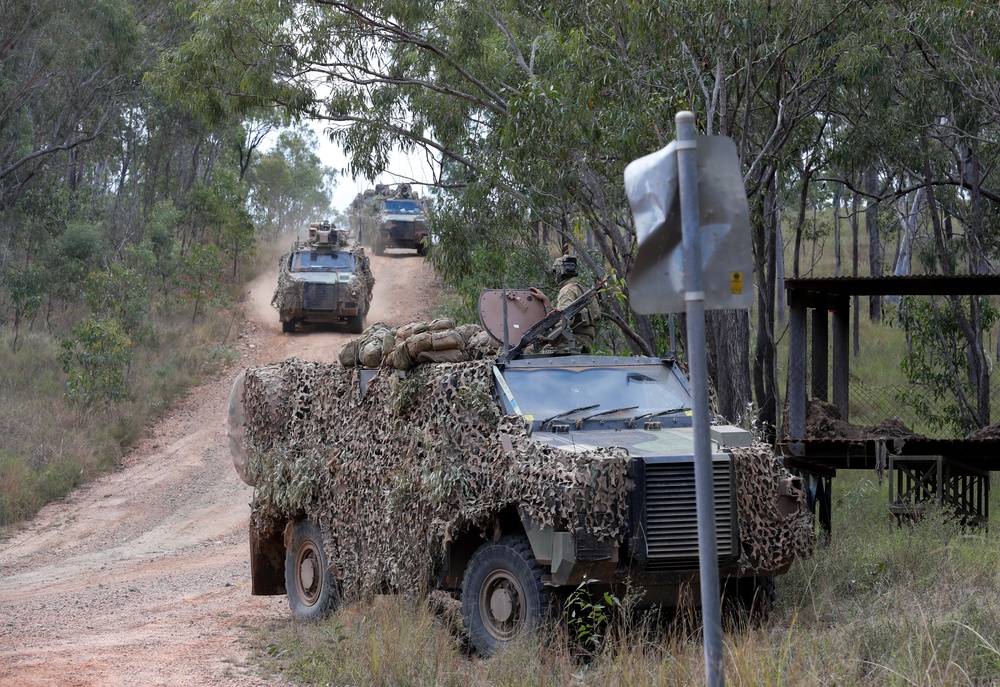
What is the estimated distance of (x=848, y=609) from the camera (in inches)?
273

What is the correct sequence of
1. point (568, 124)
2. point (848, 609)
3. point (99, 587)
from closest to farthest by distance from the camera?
1. point (848, 609)
2. point (99, 587)
3. point (568, 124)

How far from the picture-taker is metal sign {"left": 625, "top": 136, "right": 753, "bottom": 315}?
3.81 meters

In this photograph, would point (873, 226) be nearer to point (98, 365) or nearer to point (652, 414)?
point (98, 365)

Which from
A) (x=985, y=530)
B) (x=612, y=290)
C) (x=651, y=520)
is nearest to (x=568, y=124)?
(x=612, y=290)

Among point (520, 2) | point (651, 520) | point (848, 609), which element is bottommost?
point (848, 609)

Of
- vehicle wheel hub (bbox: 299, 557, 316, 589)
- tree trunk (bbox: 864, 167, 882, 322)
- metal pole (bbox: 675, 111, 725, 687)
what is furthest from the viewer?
tree trunk (bbox: 864, 167, 882, 322)

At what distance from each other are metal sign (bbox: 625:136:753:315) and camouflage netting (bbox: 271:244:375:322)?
67.8 feet

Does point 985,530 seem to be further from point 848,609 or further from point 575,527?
point 575,527

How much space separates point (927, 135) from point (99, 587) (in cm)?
1388

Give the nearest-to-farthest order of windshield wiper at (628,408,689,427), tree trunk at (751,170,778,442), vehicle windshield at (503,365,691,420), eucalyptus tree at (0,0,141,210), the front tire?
windshield wiper at (628,408,689,427), vehicle windshield at (503,365,691,420), tree trunk at (751,170,778,442), eucalyptus tree at (0,0,141,210), the front tire

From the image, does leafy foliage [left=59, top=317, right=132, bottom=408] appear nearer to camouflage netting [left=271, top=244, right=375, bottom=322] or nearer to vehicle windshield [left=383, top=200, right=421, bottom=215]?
camouflage netting [left=271, top=244, right=375, bottom=322]

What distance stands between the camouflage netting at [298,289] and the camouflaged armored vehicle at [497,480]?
14.8 m

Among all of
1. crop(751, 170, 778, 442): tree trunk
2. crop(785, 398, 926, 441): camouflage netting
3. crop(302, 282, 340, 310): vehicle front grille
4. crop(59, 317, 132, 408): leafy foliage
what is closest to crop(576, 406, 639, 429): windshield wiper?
crop(785, 398, 926, 441): camouflage netting

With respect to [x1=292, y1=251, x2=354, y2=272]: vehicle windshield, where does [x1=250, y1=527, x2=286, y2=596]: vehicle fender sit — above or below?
below
